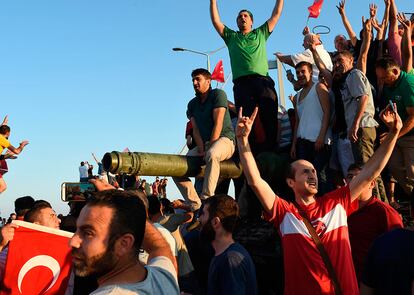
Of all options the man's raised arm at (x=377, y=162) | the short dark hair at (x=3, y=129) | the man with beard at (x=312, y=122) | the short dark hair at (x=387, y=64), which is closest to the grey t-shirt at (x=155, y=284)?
the man's raised arm at (x=377, y=162)

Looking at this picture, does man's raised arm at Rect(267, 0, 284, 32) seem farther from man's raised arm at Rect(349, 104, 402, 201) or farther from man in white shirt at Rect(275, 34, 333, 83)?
man's raised arm at Rect(349, 104, 402, 201)

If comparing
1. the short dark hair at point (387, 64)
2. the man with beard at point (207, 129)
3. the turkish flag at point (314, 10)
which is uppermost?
the turkish flag at point (314, 10)

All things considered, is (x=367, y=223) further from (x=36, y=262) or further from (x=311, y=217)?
(x=36, y=262)

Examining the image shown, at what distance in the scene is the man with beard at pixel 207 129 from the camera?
22.3 feet

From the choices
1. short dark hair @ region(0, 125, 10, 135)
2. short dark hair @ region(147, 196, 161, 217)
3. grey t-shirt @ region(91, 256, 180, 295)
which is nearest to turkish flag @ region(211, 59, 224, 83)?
short dark hair @ region(0, 125, 10, 135)

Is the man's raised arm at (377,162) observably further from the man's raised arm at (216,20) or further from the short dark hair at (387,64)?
the man's raised arm at (216,20)

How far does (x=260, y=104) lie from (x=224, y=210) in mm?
3338

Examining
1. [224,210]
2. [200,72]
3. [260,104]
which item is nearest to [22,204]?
[200,72]

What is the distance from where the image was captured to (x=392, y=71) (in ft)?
20.7

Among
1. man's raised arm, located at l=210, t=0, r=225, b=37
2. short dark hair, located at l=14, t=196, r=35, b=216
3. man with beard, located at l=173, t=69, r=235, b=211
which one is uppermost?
man's raised arm, located at l=210, t=0, r=225, b=37

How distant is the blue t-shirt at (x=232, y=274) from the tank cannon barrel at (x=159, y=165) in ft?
8.53

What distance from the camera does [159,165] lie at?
6645mm

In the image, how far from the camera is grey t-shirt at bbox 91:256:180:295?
2096 mm

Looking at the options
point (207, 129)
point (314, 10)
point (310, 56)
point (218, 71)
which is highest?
point (314, 10)
